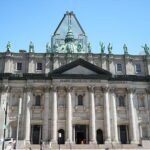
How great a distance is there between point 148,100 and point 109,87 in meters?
7.34

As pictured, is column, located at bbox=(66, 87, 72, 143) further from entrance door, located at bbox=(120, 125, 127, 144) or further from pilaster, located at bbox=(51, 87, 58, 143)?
entrance door, located at bbox=(120, 125, 127, 144)

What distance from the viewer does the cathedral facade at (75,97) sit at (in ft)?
151

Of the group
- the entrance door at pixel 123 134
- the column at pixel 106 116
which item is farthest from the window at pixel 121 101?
the entrance door at pixel 123 134

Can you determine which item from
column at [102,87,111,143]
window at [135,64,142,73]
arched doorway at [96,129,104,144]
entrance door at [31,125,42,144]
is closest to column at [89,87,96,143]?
arched doorway at [96,129,104,144]

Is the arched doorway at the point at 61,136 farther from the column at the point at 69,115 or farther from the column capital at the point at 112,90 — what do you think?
the column capital at the point at 112,90

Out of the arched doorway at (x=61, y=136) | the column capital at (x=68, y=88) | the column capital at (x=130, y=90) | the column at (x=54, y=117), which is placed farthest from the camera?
the column capital at (x=130, y=90)

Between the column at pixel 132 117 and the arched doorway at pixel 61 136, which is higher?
the column at pixel 132 117

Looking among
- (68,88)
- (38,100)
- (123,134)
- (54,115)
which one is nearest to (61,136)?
(54,115)

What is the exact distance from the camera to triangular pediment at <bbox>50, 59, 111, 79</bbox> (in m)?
48.4

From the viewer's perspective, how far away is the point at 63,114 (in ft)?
154

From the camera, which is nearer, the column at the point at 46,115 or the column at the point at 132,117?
the column at the point at 46,115

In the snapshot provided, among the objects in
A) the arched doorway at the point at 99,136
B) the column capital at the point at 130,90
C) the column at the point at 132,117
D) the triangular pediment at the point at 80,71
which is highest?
the triangular pediment at the point at 80,71

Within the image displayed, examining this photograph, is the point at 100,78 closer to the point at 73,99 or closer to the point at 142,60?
the point at 73,99

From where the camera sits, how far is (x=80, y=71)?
49.2 metres
